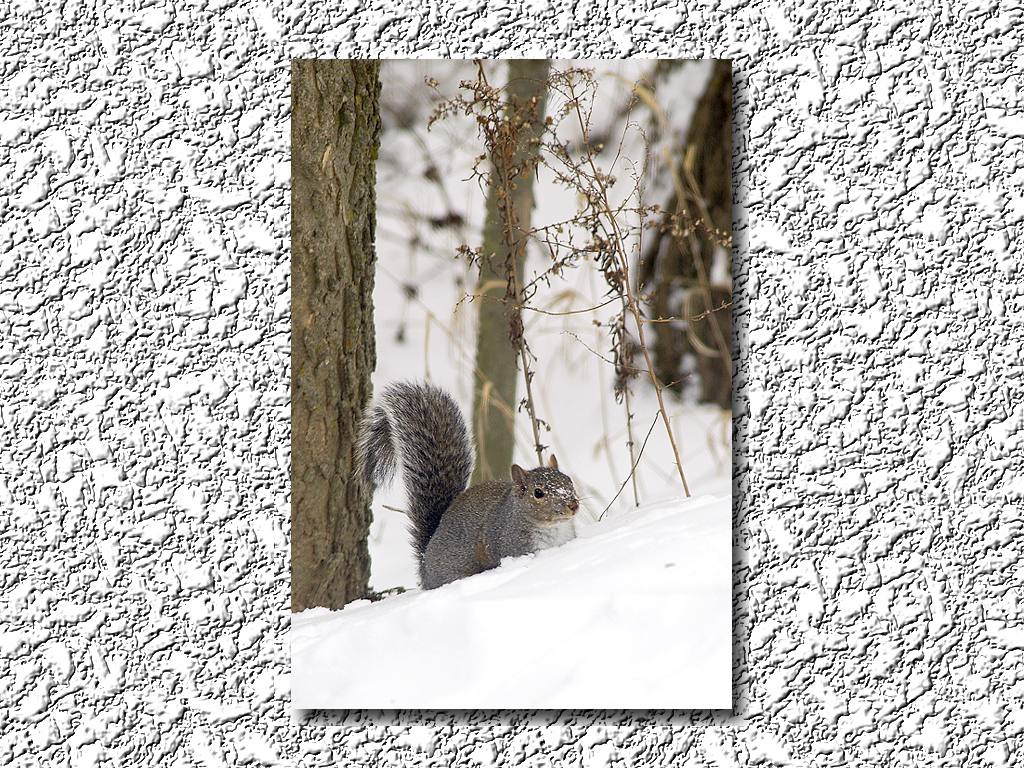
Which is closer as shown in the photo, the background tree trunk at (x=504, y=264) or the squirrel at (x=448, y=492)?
the background tree trunk at (x=504, y=264)

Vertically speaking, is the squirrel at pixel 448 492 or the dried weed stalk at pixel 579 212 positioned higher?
the dried weed stalk at pixel 579 212

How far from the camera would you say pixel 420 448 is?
5.15 feet

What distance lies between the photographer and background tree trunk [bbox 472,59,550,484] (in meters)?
1.32

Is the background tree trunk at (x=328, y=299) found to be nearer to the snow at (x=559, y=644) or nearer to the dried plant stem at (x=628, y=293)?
the snow at (x=559, y=644)

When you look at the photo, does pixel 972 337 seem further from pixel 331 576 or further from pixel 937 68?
pixel 331 576

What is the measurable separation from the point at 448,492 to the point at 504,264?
0.49m

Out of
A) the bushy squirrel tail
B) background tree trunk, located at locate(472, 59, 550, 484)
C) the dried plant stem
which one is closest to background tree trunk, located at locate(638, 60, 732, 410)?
the dried plant stem

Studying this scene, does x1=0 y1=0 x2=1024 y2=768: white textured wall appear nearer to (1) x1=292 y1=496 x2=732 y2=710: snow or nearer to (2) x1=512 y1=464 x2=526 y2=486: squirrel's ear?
(1) x1=292 y1=496 x2=732 y2=710: snow

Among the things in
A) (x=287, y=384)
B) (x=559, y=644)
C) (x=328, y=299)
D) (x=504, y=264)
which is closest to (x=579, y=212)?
(x=504, y=264)

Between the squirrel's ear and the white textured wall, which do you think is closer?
the white textured wall

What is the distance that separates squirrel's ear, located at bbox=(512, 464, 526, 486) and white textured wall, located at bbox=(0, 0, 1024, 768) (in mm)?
379

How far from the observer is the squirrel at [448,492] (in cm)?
147

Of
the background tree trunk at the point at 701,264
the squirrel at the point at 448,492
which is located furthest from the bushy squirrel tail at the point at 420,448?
the background tree trunk at the point at 701,264

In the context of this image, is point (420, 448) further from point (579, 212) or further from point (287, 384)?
point (579, 212)
